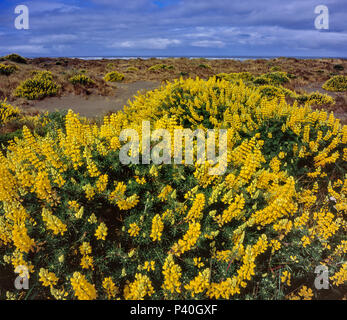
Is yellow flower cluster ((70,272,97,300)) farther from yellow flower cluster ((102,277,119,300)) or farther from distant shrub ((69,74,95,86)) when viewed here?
distant shrub ((69,74,95,86))

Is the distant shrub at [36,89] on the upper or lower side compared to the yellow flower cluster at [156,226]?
upper

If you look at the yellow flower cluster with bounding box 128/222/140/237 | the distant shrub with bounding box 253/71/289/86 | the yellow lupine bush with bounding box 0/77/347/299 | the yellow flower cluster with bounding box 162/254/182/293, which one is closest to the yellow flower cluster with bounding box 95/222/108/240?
the yellow lupine bush with bounding box 0/77/347/299

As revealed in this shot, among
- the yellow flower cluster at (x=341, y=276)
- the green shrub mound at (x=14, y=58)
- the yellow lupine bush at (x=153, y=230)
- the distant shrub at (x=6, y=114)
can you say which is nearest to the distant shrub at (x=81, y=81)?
the distant shrub at (x=6, y=114)

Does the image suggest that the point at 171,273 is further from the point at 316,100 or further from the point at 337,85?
the point at 337,85

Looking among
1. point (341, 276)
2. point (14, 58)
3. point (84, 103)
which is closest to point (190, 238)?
point (341, 276)

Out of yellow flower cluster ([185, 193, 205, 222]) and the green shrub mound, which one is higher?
the green shrub mound

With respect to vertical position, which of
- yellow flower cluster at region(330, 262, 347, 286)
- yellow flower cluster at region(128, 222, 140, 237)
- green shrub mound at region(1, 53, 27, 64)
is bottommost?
yellow flower cluster at region(330, 262, 347, 286)

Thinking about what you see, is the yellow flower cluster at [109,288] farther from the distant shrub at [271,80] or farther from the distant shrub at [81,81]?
the distant shrub at [271,80]

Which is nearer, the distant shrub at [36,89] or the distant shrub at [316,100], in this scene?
the distant shrub at [316,100]

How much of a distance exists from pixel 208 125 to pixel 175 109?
Result: 92 centimetres
